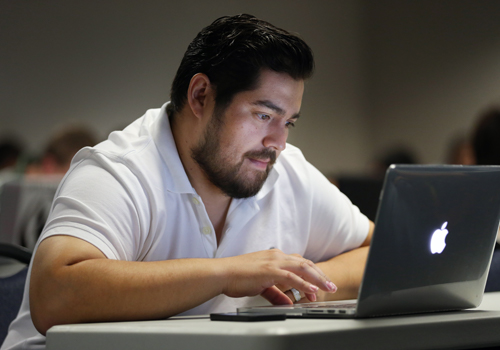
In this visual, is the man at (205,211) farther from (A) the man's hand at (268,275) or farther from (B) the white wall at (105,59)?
(B) the white wall at (105,59)

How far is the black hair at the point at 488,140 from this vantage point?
2.41m

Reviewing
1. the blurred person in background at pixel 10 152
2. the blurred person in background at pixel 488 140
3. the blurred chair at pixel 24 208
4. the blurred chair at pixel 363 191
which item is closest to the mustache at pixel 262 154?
the blurred chair at pixel 24 208

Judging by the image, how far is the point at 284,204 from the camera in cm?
133

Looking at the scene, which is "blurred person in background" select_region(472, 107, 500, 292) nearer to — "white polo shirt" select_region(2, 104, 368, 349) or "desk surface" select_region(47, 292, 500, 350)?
"white polo shirt" select_region(2, 104, 368, 349)

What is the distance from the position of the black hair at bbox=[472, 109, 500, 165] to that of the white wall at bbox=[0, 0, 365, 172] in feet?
10.5

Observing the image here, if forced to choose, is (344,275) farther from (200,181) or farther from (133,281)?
(133,281)

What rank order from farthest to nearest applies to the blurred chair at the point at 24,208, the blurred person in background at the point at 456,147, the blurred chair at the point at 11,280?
the blurred person in background at the point at 456,147
the blurred chair at the point at 24,208
the blurred chair at the point at 11,280

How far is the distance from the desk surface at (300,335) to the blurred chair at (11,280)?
508mm

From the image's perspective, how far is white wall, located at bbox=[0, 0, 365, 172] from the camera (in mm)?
4609

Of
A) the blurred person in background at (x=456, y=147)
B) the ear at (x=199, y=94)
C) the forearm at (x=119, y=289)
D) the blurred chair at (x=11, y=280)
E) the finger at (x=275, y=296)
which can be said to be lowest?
the blurred chair at (x=11, y=280)

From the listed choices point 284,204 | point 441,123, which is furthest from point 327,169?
point 284,204

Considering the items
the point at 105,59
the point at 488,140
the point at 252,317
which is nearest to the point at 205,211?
the point at 252,317

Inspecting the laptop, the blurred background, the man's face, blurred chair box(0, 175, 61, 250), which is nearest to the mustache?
the man's face

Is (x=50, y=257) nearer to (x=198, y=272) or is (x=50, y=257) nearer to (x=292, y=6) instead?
(x=198, y=272)
